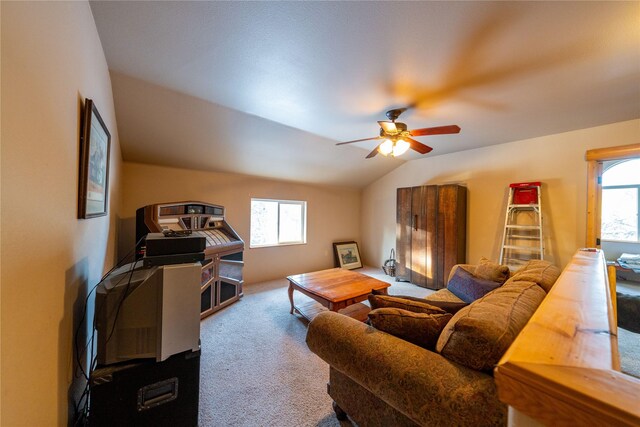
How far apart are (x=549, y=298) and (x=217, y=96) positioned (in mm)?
2821

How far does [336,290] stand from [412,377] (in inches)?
64.3

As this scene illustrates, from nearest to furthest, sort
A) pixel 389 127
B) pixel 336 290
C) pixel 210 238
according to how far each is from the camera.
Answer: pixel 389 127 < pixel 336 290 < pixel 210 238

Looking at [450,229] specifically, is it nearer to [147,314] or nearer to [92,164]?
[147,314]

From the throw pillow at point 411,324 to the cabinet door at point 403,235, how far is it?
3288 millimetres

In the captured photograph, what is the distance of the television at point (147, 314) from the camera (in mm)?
1193

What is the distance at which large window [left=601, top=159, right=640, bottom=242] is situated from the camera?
4.28m

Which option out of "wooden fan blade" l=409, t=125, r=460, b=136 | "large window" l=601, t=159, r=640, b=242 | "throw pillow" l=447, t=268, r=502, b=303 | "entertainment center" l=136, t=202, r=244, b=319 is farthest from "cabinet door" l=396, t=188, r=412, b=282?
"large window" l=601, t=159, r=640, b=242

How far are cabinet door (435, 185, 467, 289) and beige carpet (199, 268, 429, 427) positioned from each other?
2.47 metres

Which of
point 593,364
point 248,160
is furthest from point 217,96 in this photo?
point 593,364

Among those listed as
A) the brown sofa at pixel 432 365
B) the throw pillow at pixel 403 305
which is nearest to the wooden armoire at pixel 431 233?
the brown sofa at pixel 432 365

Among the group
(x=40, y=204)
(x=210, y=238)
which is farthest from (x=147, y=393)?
(x=210, y=238)

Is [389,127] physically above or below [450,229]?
above

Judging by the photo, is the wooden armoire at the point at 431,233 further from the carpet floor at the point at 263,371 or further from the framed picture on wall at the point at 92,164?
the framed picture on wall at the point at 92,164

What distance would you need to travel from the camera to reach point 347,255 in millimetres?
5551
